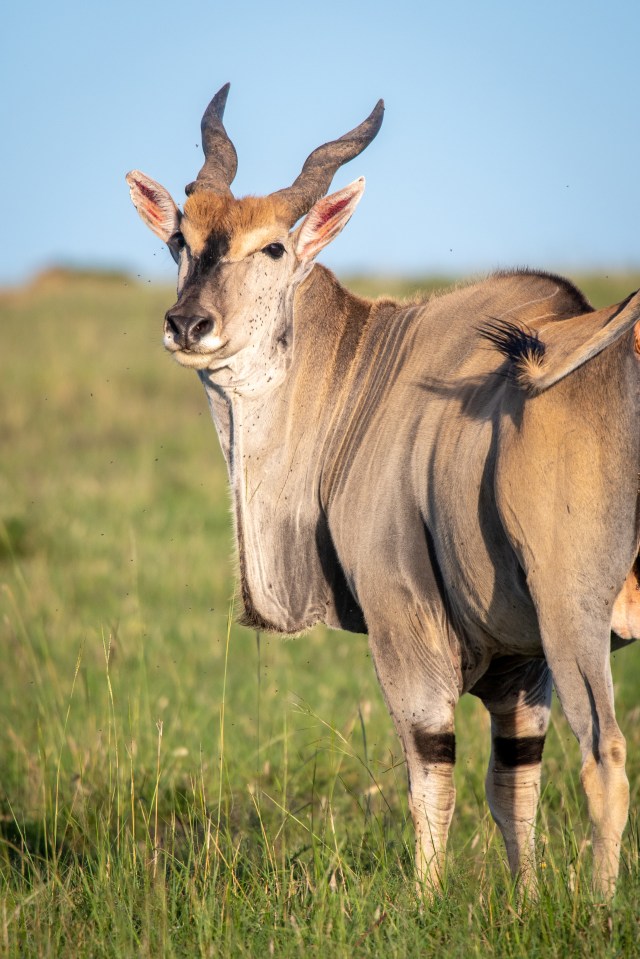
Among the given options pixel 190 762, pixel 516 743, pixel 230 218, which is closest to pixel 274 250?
pixel 230 218

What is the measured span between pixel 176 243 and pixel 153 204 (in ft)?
0.74

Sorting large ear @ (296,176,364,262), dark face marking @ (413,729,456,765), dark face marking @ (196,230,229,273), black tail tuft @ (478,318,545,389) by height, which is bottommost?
Answer: dark face marking @ (413,729,456,765)

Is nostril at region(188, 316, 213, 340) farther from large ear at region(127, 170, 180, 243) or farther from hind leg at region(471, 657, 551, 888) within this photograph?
hind leg at region(471, 657, 551, 888)

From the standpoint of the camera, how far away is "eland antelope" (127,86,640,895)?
3033 mm

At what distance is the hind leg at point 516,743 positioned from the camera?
13.4ft

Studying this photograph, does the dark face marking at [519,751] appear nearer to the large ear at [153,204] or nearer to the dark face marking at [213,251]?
the dark face marking at [213,251]

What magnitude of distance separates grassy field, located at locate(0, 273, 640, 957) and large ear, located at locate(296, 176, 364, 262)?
145 centimetres

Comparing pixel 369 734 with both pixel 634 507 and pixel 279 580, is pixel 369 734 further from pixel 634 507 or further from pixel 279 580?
pixel 634 507

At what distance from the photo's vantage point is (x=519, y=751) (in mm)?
4105

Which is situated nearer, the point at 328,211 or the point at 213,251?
the point at 213,251

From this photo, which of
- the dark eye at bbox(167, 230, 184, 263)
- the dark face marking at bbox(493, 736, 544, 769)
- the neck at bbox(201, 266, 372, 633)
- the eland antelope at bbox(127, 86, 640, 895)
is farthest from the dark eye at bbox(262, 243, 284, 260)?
the dark face marking at bbox(493, 736, 544, 769)

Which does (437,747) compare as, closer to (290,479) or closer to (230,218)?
(290,479)

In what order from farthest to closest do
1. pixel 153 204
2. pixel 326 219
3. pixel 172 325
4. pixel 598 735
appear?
pixel 153 204, pixel 326 219, pixel 172 325, pixel 598 735

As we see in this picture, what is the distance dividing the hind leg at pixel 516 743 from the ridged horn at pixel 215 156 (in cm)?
210
